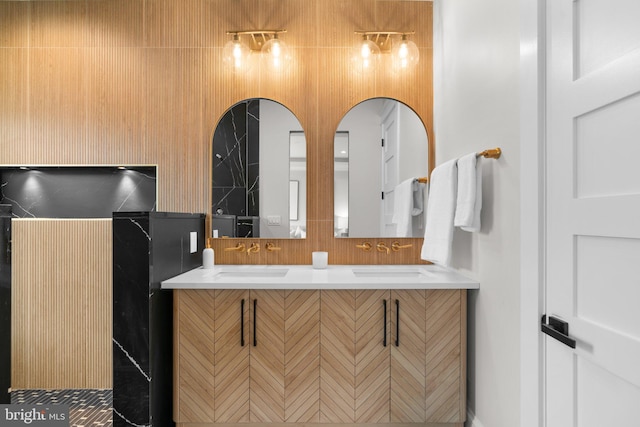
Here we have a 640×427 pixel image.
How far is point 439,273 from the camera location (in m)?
2.03

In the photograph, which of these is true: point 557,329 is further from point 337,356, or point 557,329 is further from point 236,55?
point 236,55

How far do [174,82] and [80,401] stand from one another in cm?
207

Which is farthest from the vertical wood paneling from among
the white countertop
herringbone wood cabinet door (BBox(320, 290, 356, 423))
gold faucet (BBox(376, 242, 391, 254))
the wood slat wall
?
gold faucet (BBox(376, 242, 391, 254))

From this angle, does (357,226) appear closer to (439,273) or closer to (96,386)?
(439,273)

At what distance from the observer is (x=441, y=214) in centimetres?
188

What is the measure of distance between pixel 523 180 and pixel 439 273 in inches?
35.0

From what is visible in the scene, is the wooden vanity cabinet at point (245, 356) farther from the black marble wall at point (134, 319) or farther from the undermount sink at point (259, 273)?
the undermount sink at point (259, 273)

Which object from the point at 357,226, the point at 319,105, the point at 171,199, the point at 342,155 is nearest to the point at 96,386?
the point at 171,199

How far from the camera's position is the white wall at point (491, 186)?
139 cm

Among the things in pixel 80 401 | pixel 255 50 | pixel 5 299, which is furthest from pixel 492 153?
pixel 80 401

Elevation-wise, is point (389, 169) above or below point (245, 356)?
above

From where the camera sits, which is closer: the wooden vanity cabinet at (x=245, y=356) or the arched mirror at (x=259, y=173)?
the wooden vanity cabinet at (x=245, y=356)

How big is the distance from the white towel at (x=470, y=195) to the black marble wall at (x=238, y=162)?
1253mm

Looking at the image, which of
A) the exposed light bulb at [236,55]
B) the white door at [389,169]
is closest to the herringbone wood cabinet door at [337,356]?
the white door at [389,169]
